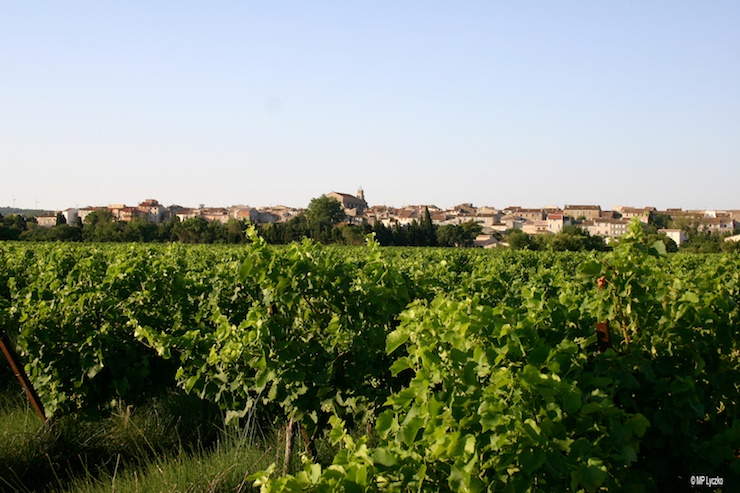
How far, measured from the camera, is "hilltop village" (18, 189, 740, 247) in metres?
109

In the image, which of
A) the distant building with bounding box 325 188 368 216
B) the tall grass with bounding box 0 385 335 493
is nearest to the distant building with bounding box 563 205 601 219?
the distant building with bounding box 325 188 368 216

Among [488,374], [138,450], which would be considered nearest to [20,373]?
[138,450]

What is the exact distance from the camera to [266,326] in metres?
3.66

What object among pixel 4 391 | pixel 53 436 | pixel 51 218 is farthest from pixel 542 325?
pixel 51 218

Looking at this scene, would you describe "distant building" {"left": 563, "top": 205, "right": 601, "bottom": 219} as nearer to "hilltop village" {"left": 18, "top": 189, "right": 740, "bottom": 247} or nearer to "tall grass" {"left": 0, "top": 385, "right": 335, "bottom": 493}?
"hilltop village" {"left": 18, "top": 189, "right": 740, "bottom": 247}

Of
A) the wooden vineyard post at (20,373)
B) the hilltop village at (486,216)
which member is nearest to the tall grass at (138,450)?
the wooden vineyard post at (20,373)

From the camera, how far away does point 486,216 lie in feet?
450

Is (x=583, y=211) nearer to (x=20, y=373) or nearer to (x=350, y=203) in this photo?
(x=350, y=203)

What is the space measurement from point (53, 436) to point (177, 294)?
1570 millimetres

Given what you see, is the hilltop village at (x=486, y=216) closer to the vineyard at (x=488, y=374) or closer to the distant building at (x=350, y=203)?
the distant building at (x=350, y=203)

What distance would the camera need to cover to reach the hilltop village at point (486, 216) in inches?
4296

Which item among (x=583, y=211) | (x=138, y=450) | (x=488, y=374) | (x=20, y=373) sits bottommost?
(x=138, y=450)

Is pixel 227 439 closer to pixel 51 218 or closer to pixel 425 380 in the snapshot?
pixel 425 380

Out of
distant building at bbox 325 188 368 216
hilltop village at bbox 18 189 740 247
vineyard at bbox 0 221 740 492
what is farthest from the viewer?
distant building at bbox 325 188 368 216
